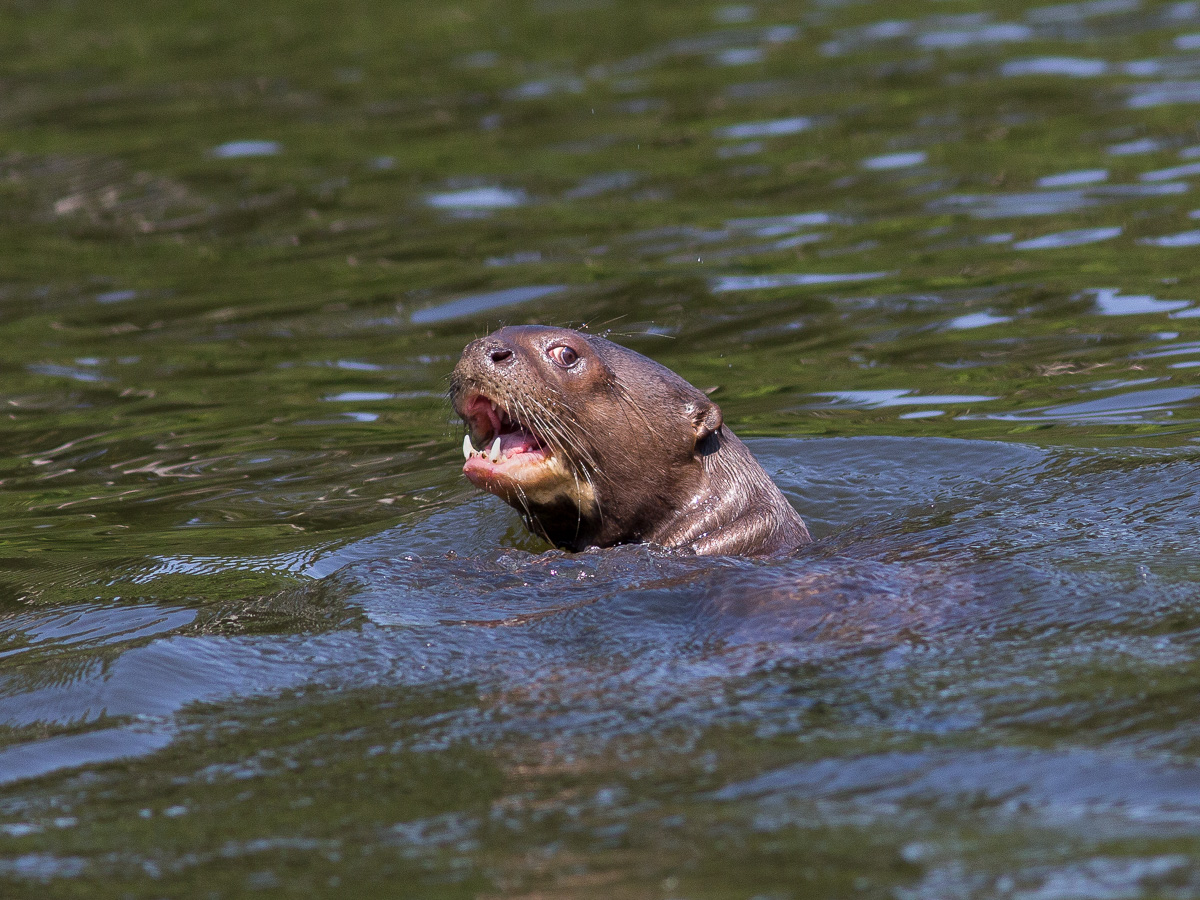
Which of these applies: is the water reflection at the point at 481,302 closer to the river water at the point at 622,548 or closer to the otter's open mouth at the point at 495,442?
the river water at the point at 622,548

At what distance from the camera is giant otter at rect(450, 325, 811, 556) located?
267 inches

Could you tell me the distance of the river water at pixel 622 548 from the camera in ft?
13.7

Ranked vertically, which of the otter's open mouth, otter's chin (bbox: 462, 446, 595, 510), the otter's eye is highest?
the otter's eye

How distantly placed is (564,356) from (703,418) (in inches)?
27.8

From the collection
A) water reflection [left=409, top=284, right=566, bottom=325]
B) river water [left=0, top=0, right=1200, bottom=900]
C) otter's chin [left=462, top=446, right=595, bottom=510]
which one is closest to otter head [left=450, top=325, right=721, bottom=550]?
otter's chin [left=462, top=446, right=595, bottom=510]

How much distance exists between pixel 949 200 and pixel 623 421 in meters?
6.84

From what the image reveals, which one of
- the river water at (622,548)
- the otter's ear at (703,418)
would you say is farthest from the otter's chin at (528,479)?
→ the otter's ear at (703,418)

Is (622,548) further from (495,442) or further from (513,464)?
(495,442)

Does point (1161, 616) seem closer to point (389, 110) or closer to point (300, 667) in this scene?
point (300, 667)

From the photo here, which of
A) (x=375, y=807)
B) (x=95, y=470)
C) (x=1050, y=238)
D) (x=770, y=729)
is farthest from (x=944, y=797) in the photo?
Answer: (x=1050, y=238)

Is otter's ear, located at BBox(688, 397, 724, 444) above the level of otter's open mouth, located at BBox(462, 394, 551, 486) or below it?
below

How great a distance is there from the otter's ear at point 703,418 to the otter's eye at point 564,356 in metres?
0.59

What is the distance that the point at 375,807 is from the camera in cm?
433

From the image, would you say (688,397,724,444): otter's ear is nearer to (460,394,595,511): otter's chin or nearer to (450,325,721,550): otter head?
(450,325,721,550): otter head
